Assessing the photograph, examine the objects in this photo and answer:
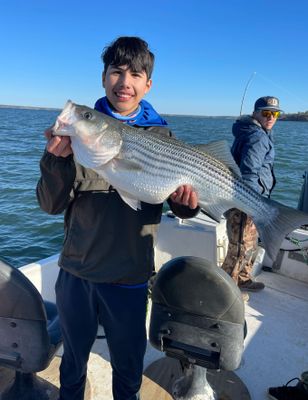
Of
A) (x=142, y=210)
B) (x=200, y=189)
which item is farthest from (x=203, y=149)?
(x=142, y=210)

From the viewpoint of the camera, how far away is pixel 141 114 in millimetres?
2865

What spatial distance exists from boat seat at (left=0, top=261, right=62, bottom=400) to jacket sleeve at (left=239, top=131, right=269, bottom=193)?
3.18 meters

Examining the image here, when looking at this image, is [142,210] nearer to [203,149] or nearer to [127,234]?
[127,234]

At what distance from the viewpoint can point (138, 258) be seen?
8.85 feet

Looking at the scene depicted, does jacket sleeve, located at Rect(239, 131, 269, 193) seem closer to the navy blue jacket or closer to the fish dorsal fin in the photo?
the navy blue jacket

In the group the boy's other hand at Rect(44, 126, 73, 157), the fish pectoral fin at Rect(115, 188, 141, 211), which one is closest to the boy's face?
the boy's other hand at Rect(44, 126, 73, 157)

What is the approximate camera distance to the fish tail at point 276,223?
9.42 feet

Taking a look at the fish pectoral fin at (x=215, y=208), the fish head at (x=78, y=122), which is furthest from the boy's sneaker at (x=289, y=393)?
the fish head at (x=78, y=122)

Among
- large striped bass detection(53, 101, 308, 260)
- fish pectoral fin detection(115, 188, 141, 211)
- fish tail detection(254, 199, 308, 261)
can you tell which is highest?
large striped bass detection(53, 101, 308, 260)

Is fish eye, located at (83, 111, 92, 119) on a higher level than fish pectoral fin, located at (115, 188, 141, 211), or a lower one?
higher

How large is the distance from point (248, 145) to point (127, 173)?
9.53ft

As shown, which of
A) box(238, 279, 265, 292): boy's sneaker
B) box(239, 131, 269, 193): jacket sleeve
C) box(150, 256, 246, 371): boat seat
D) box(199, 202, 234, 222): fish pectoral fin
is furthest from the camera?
box(238, 279, 265, 292): boy's sneaker

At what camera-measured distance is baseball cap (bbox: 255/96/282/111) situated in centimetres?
546

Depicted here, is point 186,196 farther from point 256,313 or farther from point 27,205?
point 27,205
